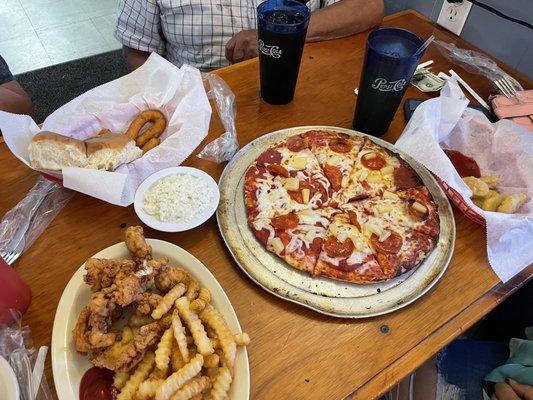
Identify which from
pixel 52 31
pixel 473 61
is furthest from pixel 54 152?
pixel 52 31

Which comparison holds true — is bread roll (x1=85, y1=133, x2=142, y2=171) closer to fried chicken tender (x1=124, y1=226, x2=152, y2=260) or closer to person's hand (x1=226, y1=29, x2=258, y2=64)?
fried chicken tender (x1=124, y1=226, x2=152, y2=260)

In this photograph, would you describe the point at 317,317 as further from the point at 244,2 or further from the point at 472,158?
the point at 244,2

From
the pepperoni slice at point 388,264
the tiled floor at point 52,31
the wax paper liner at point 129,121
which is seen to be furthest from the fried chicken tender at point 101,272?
the tiled floor at point 52,31

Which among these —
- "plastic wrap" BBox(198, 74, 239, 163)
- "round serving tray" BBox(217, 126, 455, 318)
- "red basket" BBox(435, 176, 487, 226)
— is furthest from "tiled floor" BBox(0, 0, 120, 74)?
"red basket" BBox(435, 176, 487, 226)

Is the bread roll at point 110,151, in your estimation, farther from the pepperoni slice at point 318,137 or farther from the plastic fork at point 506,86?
the plastic fork at point 506,86

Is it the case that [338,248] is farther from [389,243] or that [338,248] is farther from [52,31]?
[52,31]

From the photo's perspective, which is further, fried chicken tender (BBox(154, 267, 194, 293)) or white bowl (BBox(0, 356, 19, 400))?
fried chicken tender (BBox(154, 267, 194, 293))

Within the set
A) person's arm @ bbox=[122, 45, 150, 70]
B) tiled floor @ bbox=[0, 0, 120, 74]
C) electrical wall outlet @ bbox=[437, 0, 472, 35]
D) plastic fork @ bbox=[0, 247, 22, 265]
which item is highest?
electrical wall outlet @ bbox=[437, 0, 472, 35]

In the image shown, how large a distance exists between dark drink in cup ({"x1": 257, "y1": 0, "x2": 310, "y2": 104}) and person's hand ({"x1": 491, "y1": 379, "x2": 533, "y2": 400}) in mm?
1118

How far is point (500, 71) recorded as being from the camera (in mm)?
1508

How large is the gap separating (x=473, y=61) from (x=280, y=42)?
0.86 metres

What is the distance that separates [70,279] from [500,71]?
160 centimetres

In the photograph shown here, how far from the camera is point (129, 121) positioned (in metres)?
1.26

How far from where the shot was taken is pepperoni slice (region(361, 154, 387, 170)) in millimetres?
1204
